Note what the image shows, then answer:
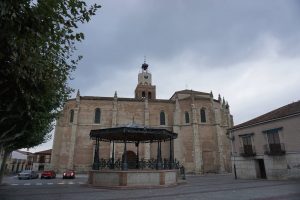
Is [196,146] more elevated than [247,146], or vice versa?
[196,146]

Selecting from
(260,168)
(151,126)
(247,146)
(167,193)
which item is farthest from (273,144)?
(151,126)

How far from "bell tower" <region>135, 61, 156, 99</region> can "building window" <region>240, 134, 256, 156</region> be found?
27.1m

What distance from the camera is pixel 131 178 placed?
14.4m

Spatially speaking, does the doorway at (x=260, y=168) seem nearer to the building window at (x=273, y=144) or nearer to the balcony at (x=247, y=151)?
the balcony at (x=247, y=151)

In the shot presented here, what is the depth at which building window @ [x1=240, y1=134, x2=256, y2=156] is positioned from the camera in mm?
22938

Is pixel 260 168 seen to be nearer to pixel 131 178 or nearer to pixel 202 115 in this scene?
pixel 131 178

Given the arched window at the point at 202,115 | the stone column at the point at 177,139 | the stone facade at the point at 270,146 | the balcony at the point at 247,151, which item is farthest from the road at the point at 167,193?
the arched window at the point at 202,115

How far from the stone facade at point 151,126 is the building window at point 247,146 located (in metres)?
Result: 13.3

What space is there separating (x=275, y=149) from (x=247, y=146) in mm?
3340

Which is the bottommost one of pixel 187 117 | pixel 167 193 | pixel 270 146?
pixel 167 193

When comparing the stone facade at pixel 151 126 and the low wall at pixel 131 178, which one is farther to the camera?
the stone facade at pixel 151 126

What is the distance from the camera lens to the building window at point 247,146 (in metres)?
22.9

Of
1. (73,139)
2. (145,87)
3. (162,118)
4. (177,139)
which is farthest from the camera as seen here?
(145,87)

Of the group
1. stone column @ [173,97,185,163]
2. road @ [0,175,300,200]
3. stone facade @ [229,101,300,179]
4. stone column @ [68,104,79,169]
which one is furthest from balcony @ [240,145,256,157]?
stone column @ [68,104,79,169]
